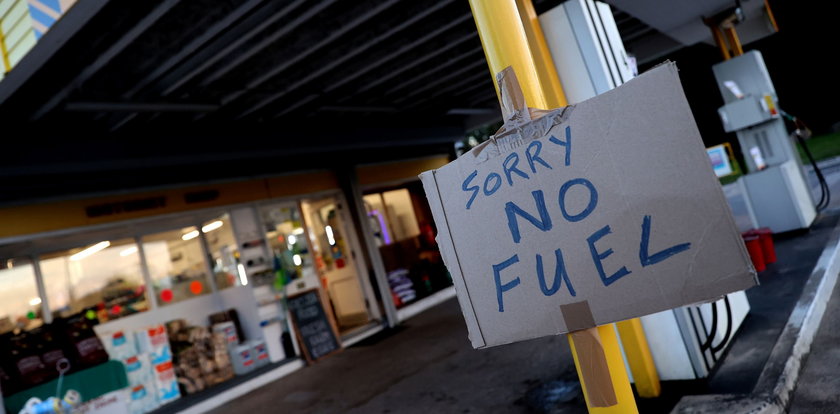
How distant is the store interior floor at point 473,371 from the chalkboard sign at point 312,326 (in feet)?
0.92

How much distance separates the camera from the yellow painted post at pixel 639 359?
3.27 metres

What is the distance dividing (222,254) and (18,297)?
240 cm

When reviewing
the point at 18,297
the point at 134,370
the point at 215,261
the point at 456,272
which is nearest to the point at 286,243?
the point at 215,261

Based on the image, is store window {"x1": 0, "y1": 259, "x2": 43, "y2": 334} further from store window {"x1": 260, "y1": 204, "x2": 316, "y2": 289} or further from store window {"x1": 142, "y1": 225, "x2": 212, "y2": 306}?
store window {"x1": 260, "y1": 204, "x2": 316, "y2": 289}

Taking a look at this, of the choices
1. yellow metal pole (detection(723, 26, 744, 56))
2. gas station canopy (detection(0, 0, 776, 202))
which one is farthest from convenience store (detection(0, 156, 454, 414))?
yellow metal pole (detection(723, 26, 744, 56))

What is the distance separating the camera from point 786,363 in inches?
117

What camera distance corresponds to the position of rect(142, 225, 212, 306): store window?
23.2 feet

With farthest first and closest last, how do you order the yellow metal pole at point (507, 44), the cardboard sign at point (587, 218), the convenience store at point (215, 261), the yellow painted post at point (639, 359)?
the convenience store at point (215, 261) → the yellow painted post at point (639, 359) → the yellow metal pole at point (507, 44) → the cardboard sign at point (587, 218)

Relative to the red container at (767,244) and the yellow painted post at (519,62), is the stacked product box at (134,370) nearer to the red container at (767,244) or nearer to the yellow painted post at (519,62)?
the yellow painted post at (519,62)

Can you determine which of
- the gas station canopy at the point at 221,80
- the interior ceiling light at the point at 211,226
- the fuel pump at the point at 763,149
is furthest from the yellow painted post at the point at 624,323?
the interior ceiling light at the point at 211,226

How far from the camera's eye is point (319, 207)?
984 centimetres

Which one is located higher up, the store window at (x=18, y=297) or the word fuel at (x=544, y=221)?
the store window at (x=18, y=297)

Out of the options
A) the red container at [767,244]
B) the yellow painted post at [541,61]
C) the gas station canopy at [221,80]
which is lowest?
the red container at [767,244]

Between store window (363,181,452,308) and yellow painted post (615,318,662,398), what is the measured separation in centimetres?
641
